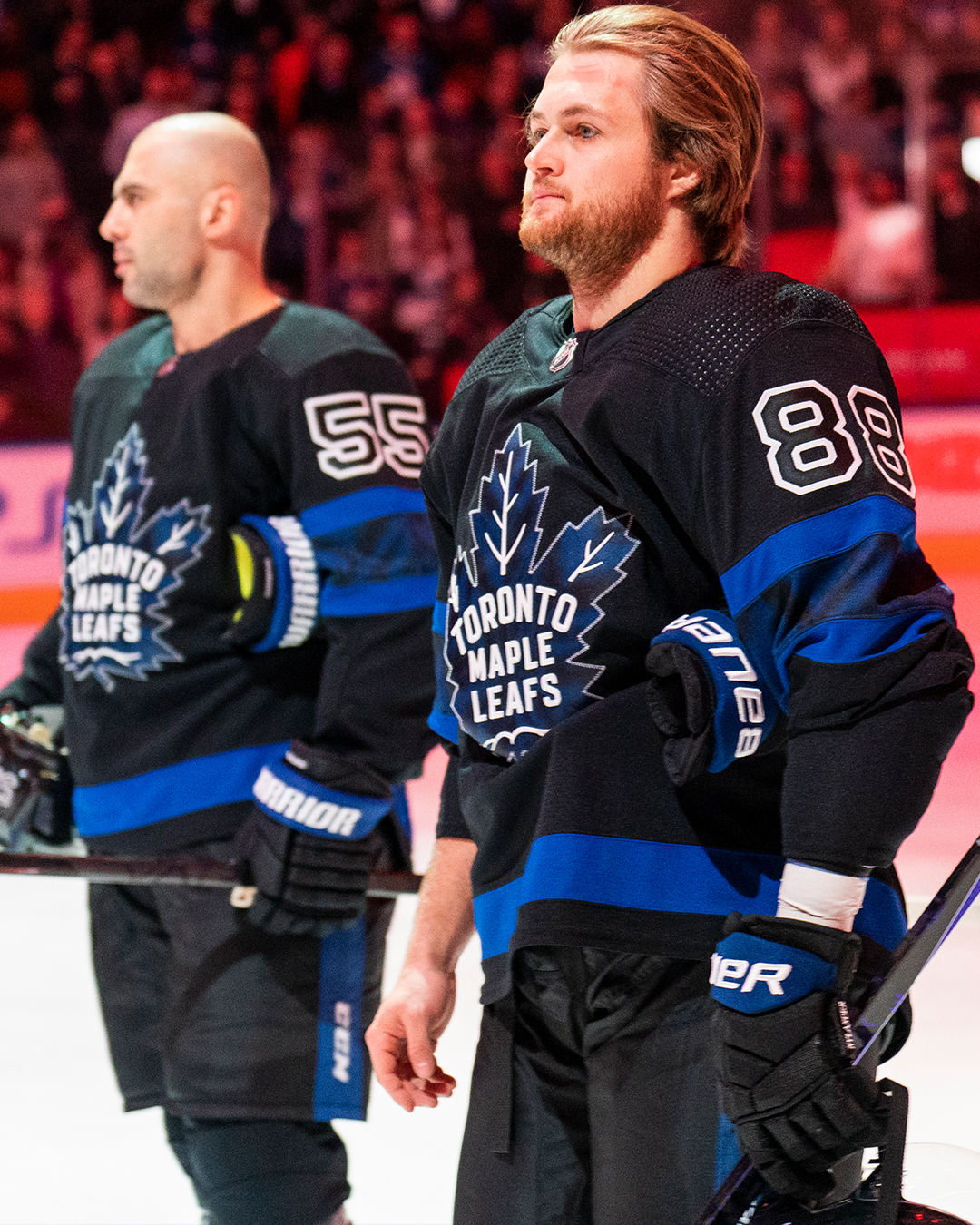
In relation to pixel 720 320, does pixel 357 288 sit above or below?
above

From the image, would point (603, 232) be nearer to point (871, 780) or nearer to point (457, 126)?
point (871, 780)

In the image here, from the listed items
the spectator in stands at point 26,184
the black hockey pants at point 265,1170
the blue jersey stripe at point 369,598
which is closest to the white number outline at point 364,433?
the blue jersey stripe at point 369,598

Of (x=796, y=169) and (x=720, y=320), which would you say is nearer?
(x=720, y=320)

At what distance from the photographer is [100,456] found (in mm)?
2381

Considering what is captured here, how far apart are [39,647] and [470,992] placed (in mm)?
1124

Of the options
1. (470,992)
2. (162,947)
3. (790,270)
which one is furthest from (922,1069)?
(790,270)

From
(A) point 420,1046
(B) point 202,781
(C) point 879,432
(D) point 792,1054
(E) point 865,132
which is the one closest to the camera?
(D) point 792,1054

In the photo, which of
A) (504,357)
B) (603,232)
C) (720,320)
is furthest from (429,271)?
(720,320)

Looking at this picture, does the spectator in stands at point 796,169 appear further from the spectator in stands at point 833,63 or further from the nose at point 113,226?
the nose at point 113,226

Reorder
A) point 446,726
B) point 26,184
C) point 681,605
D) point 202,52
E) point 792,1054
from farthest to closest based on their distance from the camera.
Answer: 1. point 202,52
2. point 26,184
3. point 446,726
4. point 681,605
5. point 792,1054

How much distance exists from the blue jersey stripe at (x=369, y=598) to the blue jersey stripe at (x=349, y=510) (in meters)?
0.08

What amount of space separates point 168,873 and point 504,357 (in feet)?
3.15

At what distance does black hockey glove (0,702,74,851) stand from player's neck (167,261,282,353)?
60 centimetres

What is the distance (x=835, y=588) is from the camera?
1182 mm
